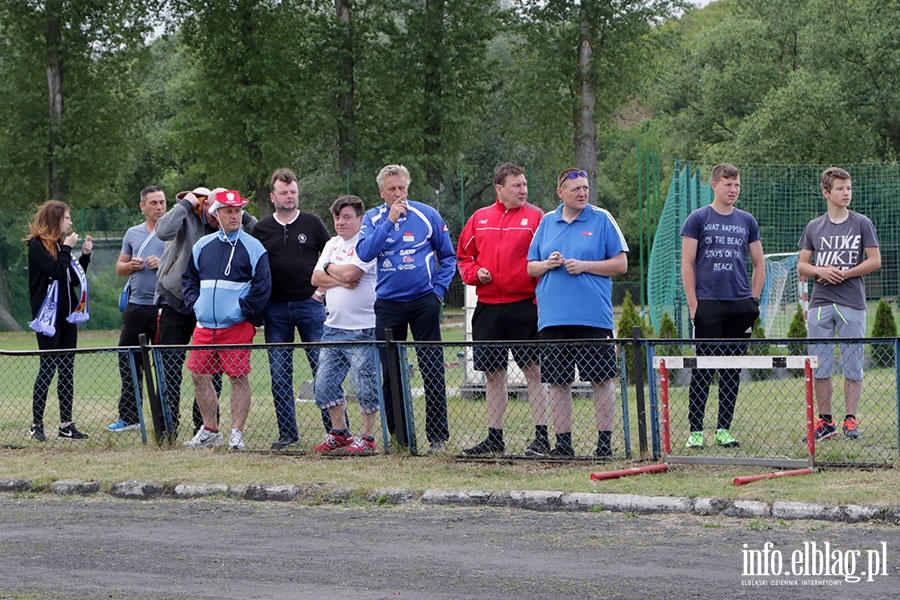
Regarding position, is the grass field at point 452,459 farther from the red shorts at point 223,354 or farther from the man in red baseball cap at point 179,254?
the man in red baseball cap at point 179,254

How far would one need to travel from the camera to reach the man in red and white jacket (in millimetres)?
8711

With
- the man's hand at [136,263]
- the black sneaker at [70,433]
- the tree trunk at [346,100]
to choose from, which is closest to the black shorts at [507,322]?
the man's hand at [136,263]

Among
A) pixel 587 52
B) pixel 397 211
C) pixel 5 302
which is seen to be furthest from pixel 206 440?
pixel 5 302

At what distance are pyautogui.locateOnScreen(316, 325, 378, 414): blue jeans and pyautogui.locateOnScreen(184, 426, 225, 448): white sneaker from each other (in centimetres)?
95

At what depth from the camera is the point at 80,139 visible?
37.1 m

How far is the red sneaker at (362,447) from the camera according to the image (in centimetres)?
899

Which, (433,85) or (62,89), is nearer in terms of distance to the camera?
(433,85)

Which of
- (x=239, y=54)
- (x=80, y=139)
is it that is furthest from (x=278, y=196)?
(x=80, y=139)

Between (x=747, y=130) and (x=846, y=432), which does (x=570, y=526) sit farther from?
(x=747, y=130)

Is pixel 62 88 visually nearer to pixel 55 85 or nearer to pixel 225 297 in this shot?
pixel 55 85

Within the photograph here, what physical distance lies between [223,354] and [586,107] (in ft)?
84.3

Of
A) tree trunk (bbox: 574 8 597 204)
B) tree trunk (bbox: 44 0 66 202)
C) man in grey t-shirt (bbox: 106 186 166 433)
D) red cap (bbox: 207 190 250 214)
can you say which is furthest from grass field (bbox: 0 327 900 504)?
tree trunk (bbox: 44 0 66 202)

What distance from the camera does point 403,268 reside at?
9086 millimetres

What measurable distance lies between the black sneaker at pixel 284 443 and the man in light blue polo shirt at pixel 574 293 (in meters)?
2.13
